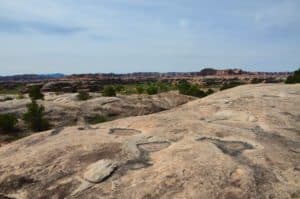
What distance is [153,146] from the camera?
1155 centimetres

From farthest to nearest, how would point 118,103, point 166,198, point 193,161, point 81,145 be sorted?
1. point 118,103
2. point 81,145
3. point 193,161
4. point 166,198

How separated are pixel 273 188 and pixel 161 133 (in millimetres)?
4258

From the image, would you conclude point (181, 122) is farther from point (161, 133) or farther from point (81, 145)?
point (81, 145)

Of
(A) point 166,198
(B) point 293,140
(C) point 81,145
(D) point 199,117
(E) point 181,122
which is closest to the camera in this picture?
(A) point 166,198

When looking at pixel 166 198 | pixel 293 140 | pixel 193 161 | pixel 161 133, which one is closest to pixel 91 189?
pixel 166 198

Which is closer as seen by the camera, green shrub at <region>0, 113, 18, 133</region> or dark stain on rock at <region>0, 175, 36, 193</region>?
dark stain on rock at <region>0, 175, 36, 193</region>

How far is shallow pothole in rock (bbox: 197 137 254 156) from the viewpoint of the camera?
1105cm

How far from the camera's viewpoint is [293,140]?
500 inches

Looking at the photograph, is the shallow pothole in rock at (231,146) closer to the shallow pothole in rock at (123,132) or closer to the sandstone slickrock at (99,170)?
the shallow pothole in rock at (123,132)

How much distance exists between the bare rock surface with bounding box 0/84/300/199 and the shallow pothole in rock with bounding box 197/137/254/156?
1.0 inches

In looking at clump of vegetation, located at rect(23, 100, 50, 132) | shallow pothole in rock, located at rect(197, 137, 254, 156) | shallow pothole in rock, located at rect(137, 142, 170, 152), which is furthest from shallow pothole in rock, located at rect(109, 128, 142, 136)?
clump of vegetation, located at rect(23, 100, 50, 132)

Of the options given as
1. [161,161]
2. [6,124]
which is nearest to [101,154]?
[161,161]

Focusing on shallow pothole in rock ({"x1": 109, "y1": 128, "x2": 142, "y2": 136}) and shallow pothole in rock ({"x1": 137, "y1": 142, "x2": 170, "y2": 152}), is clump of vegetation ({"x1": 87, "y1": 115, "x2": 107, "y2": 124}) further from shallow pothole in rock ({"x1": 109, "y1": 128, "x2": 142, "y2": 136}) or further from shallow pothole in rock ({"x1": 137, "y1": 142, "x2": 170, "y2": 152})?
shallow pothole in rock ({"x1": 137, "y1": 142, "x2": 170, "y2": 152})

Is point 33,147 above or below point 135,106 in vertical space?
above
